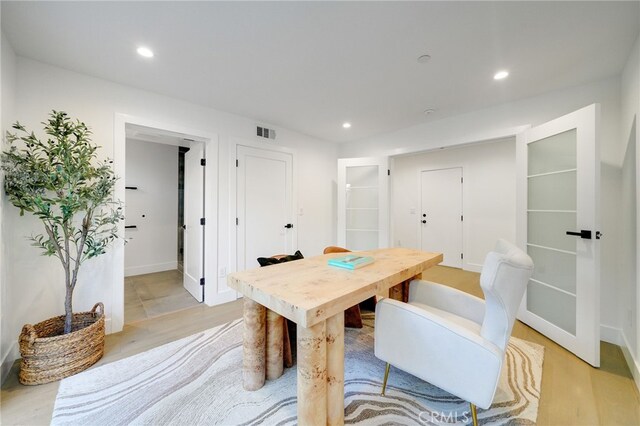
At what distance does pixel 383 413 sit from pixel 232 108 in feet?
10.6

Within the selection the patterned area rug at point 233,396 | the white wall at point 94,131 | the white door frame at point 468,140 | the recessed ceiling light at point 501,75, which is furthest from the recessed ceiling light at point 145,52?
the white door frame at point 468,140

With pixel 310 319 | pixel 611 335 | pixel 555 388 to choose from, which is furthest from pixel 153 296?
pixel 611 335

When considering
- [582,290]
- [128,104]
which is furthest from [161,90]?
[582,290]

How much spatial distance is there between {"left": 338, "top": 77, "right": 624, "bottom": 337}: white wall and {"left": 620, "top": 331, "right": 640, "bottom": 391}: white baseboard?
15 centimetres

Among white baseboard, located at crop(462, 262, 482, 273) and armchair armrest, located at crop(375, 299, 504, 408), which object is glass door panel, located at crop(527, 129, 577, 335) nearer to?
armchair armrest, located at crop(375, 299, 504, 408)

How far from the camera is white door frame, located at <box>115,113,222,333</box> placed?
234 centimetres

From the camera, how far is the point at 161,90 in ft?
8.22

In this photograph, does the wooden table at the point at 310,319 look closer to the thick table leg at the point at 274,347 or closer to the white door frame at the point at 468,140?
the thick table leg at the point at 274,347

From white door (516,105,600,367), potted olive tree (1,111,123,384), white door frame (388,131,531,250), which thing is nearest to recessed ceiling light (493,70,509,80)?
white door (516,105,600,367)

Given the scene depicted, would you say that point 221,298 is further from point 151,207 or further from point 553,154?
point 553,154

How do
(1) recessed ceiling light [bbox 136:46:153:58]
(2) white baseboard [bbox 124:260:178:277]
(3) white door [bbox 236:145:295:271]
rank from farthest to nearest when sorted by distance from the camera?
1. (2) white baseboard [bbox 124:260:178:277]
2. (3) white door [bbox 236:145:295:271]
3. (1) recessed ceiling light [bbox 136:46:153:58]

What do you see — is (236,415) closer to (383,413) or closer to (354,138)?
(383,413)

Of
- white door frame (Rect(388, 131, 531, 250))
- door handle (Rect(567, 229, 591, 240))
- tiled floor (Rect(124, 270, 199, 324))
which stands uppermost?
white door frame (Rect(388, 131, 531, 250))

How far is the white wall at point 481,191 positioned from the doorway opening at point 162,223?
293cm
